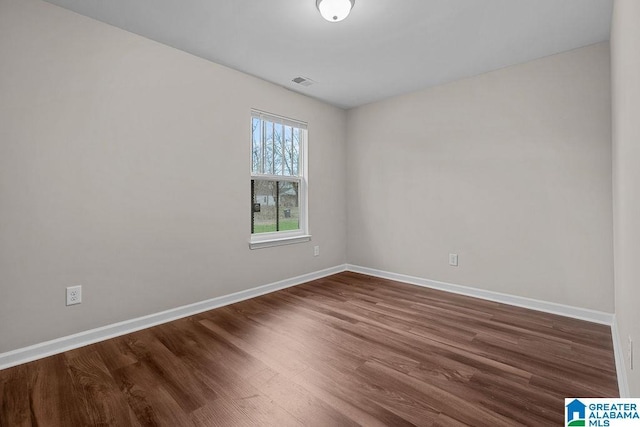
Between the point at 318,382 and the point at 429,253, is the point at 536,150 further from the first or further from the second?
the point at 318,382

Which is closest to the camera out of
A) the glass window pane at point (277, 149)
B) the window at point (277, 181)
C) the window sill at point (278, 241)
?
the window sill at point (278, 241)

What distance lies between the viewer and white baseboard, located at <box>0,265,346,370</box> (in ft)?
6.29

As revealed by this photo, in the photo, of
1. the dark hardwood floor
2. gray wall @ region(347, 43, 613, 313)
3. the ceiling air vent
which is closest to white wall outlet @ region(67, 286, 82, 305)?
the dark hardwood floor

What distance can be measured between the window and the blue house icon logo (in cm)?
274

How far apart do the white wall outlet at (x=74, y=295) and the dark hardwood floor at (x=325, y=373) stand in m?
0.34

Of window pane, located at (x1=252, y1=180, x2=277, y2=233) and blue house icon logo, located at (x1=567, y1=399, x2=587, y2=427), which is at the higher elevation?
window pane, located at (x1=252, y1=180, x2=277, y2=233)

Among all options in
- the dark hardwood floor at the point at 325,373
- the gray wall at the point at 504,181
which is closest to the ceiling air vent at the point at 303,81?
the gray wall at the point at 504,181

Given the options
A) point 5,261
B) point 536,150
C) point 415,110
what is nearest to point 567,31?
point 536,150

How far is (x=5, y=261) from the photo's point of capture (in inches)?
73.7

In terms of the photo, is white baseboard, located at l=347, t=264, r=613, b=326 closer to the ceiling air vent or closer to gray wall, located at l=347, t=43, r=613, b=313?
gray wall, located at l=347, t=43, r=613, b=313

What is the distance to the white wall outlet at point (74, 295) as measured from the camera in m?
2.11

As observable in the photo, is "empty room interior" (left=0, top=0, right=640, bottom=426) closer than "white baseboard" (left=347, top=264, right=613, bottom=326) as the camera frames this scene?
Yes

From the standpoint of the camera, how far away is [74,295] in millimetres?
2131

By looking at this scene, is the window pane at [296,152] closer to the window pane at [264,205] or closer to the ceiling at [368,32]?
the window pane at [264,205]
